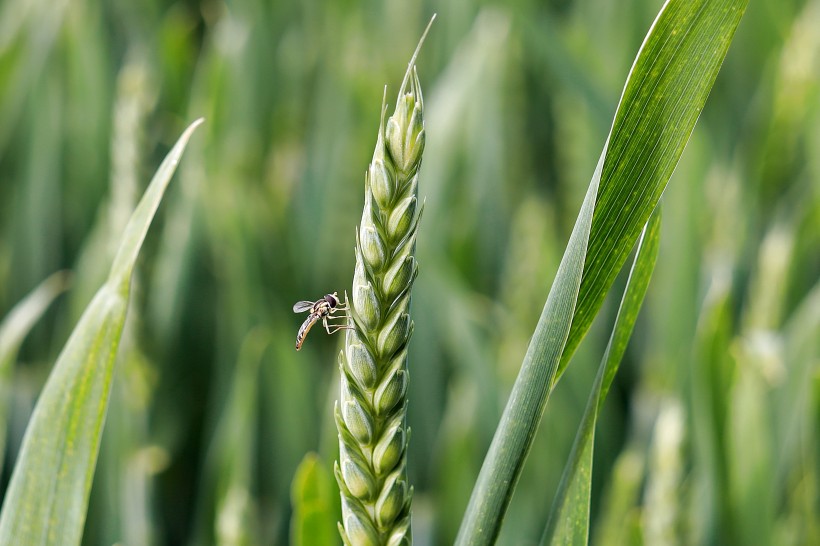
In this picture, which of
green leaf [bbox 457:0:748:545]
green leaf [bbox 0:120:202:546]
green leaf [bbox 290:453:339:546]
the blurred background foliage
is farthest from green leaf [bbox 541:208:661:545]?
the blurred background foliage

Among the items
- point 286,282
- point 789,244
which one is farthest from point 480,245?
point 789,244

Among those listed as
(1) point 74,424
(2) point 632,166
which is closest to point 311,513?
(1) point 74,424

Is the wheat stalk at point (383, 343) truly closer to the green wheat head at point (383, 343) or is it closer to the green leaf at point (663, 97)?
the green wheat head at point (383, 343)

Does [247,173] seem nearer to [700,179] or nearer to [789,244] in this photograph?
[700,179]

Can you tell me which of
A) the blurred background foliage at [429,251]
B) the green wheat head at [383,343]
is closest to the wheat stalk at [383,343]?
the green wheat head at [383,343]

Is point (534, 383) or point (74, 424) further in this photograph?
point (74, 424)

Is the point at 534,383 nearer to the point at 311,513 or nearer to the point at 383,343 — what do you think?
the point at 383,343
